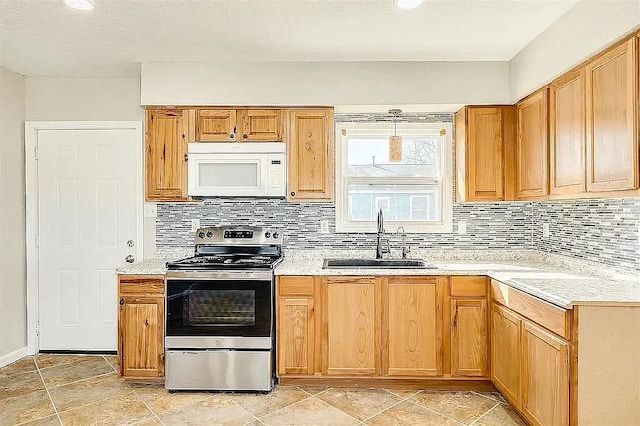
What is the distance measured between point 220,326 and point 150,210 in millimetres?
1320

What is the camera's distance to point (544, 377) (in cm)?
243

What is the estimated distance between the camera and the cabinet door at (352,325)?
332 centimetres

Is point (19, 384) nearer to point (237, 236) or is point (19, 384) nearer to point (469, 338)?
point (237, 236)

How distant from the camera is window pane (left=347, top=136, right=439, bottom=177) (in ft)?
13.2

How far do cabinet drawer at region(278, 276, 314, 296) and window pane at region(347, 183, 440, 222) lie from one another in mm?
891

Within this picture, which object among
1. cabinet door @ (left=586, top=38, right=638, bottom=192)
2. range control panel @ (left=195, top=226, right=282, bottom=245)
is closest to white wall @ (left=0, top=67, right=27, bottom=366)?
range control panel @ (left=195, top=226, right=282, bottom=245)

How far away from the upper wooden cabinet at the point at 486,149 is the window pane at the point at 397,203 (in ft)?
1.32

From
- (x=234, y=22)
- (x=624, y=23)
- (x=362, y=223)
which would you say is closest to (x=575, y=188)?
(x=624, y=23)

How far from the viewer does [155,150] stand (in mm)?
3688

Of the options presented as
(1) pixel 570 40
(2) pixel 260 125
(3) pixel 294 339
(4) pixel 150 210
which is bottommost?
(3) pixel 294 339

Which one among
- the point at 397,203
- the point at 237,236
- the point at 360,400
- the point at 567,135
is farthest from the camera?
the point at 397,203

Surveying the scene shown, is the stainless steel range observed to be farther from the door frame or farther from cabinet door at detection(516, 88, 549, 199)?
cabinet door at detection(516, 88, 549, 199)

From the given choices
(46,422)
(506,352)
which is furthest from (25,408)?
(506,352)

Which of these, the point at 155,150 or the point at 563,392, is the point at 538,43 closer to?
the point at 563,392
